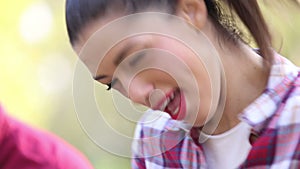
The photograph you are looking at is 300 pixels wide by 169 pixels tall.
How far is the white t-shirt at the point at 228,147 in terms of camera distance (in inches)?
23.5

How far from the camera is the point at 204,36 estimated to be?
583 mm

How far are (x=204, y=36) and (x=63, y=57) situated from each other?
579 mm

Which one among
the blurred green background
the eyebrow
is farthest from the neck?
the blurred green background

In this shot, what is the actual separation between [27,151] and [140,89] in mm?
129

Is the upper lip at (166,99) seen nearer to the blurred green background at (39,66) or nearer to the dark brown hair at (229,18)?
the dark brown hair at (229,18)

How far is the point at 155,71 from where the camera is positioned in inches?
21.7

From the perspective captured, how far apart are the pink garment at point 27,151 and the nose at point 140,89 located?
0.29 feet

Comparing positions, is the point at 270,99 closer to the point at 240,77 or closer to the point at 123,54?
the point at 240,77

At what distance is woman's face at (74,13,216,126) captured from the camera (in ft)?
1.79

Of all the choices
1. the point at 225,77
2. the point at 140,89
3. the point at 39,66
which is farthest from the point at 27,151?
the point at 39,66

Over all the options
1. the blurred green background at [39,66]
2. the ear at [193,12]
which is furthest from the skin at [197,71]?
the blurred green background at [39,66]

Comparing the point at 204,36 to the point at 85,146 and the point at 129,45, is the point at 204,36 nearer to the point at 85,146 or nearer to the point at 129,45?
the point at 129,45

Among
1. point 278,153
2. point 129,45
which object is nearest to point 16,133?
point 129,45

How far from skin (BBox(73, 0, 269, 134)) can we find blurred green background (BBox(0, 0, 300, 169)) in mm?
550
